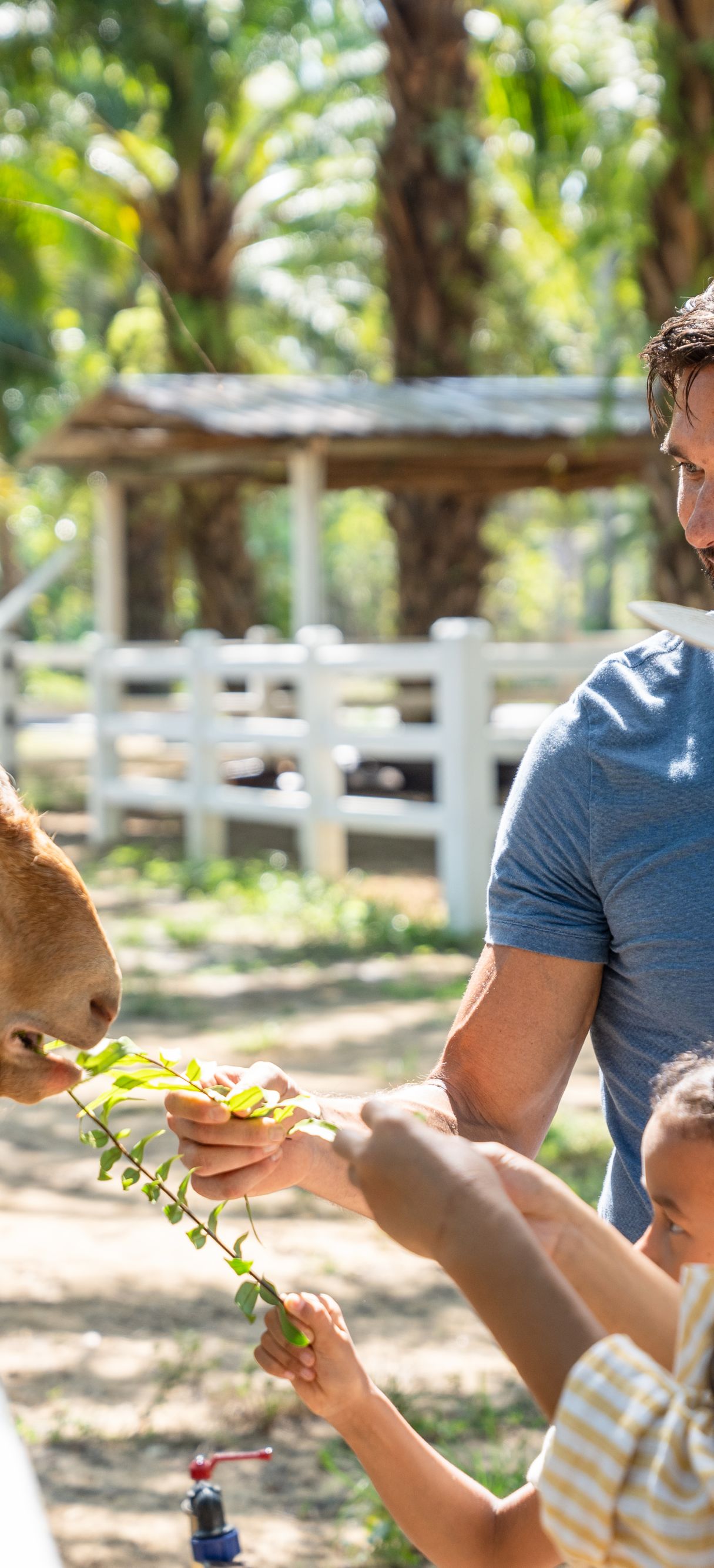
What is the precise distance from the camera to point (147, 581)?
67.0ft

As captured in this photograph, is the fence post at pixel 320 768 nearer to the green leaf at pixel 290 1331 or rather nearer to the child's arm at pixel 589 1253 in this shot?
the green leaf at pixel 290 1331

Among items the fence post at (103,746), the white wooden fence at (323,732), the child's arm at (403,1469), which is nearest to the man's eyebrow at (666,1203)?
the child's arm at (403,1469)

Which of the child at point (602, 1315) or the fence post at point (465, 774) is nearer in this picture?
the child at point (602, 1315)

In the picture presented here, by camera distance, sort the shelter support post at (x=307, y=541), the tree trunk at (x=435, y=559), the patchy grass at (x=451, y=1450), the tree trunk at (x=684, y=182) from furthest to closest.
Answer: the tree trunk at (x=435, y=559)
the shelter support post at (x=307, y=541)
the tree trunk at (x=684, y=182)
the patchy grass at (x=451, y=1450)

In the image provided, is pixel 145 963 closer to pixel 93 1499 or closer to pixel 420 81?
pixel 93 1499

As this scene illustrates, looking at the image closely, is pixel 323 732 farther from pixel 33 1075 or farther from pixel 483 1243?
pixel 483 1243

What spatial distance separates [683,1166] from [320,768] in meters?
8.46

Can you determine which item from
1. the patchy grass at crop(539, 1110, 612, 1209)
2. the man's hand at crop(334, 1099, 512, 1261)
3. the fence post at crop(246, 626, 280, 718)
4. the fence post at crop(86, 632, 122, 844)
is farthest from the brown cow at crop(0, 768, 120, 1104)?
the fence post at crop(86, 632, 122, 844)

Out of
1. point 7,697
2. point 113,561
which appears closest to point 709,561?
point 113,561

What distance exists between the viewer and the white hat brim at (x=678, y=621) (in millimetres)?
1514

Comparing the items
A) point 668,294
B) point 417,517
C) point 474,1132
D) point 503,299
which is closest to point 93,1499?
point 474,1132

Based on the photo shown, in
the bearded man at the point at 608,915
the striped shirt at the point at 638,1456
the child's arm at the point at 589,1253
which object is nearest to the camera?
the striped shirt at the point at 638,1456

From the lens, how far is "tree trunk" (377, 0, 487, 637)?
12.4 metres

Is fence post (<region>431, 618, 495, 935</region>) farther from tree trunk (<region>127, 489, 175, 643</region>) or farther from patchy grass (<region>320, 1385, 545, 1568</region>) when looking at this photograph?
tree trunk (<region>127, 489, 175, 643</region>)
